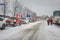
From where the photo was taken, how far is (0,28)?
2961cm

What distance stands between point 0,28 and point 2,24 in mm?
1063

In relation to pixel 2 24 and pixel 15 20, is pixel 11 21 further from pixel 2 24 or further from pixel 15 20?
pixel 2 24

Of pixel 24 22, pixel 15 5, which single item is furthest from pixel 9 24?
pixel 15 5

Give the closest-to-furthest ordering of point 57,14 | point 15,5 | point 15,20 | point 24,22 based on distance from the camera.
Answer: point 15,20, point 57,14, point 24,22, point 15,5

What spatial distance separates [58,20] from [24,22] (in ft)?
53.5

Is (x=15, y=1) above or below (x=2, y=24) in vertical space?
above

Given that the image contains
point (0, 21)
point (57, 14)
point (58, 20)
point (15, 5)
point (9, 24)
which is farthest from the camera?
point (15, 5)

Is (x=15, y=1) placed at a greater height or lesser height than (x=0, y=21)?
greater

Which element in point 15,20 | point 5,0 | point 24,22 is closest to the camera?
point 15,20

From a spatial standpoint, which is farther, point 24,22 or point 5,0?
point 5,0

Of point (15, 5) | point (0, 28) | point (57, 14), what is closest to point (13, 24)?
point (0, 28)

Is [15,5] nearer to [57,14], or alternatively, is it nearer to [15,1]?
[15,1]

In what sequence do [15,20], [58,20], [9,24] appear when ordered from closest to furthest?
[9,24]
[15,20]
[58,20]

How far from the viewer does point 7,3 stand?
6612 centimetres
